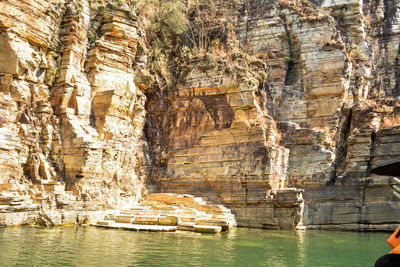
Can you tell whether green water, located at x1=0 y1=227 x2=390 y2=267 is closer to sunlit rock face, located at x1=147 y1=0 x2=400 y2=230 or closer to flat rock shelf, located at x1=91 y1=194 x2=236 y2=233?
flat rock shelf, located at x1=91 y1=194 x2=236 y2=233

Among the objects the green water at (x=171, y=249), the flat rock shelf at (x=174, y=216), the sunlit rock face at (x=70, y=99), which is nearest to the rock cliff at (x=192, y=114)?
the sunlit rock face at (x=70, y=99)

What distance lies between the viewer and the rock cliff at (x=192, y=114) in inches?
733

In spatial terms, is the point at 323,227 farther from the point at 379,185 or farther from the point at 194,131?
the point at 194,131

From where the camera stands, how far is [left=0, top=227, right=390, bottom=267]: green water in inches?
375

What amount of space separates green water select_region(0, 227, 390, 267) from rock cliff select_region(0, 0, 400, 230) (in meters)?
4.09

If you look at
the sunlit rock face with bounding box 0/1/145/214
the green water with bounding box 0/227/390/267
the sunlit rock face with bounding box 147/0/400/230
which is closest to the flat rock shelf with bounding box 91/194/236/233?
the green water with bounding box 0/227/390/267

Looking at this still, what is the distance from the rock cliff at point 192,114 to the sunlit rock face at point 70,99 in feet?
0.21

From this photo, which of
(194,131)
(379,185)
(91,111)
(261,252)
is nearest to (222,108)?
(194,131)

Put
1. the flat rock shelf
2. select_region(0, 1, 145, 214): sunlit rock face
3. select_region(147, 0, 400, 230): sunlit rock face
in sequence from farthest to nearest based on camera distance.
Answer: select_region(147, 0, 400, 230): sunlit rock face → select_region(0, 1, 145, 214): sunlit rock face → the flat rock shelf

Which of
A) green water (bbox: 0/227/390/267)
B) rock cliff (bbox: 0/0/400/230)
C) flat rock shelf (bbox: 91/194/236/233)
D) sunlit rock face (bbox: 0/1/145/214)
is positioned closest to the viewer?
green water (bbox: 0/227/390/267)

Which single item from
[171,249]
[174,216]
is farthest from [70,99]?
[171,249]

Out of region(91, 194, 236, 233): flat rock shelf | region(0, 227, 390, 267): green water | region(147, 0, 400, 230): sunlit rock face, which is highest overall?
region(147, 0, 400, 230): sunlit rock face

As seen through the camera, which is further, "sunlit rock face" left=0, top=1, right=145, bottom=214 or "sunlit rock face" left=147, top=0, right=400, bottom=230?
"sunlit rock face" left=147, top=0, right=400, bottom=230

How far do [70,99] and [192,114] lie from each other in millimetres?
7590
